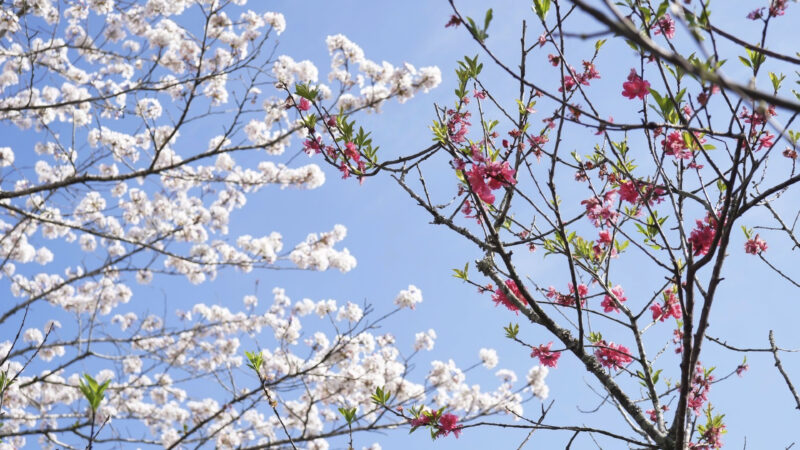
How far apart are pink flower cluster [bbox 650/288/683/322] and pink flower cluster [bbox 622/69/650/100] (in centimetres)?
127

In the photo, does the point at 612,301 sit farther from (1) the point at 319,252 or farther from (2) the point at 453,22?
(1) the point at 319,252

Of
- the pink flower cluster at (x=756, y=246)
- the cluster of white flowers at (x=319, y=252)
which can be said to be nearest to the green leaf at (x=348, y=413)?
the pink flower cluster at (x=756, y=246)

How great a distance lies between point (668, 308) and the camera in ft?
9.98

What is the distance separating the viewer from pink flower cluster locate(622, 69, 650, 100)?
7.45ft

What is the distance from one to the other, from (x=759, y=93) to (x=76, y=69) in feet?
31.8

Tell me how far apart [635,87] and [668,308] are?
136 cm

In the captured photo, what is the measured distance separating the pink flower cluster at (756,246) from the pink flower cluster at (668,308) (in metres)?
0.57

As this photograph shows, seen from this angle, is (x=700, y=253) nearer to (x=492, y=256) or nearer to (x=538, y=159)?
(x=492, y=256)

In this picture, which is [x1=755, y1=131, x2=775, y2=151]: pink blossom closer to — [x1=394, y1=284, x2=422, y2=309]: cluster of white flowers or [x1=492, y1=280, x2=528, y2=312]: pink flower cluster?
[x1=492, y1=280, x2=528, y2=312]: pink flower cluster

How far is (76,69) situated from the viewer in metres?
8.51

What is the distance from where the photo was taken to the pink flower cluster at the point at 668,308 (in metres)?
3.03

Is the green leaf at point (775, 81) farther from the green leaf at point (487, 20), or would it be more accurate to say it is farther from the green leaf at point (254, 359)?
the green leaf at point (254, 359)

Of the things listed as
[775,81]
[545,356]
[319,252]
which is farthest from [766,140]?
[319,252]

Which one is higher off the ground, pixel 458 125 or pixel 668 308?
pixel 458 125
